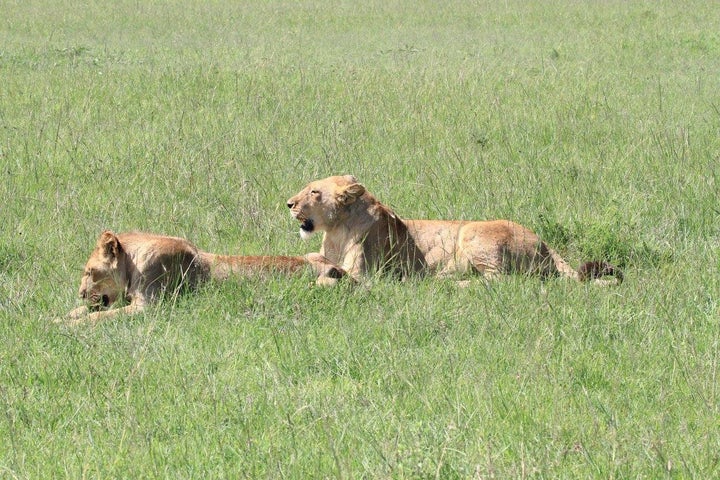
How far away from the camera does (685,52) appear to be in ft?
51.5

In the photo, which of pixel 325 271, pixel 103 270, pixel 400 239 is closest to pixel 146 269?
pixel 103 270

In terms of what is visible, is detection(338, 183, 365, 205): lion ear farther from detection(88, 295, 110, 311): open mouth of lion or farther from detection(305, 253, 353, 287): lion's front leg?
detection(88, 295, 110, 311): open mouth of lion

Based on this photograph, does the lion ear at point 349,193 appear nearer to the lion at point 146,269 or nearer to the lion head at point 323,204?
the lion head at point 323,204

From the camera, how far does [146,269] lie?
590 centimetres

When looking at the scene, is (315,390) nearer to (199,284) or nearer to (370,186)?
(199,284)

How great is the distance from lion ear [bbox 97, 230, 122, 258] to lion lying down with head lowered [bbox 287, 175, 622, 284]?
1.29 m

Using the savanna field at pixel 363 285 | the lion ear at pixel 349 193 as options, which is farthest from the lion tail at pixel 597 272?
the lion ear at pixel 349 193

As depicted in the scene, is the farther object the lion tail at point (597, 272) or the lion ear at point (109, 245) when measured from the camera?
the lion tail at point (597, 272)

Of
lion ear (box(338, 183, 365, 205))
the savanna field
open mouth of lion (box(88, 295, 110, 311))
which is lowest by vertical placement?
open mouth of lion (box(88, 295, 110, 311))

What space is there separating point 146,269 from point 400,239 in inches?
68.6

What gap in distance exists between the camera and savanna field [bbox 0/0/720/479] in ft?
12.9

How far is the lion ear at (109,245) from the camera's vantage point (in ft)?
19.3

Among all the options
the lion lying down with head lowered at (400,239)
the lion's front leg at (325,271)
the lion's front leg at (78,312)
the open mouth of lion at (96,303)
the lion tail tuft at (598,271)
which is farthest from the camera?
the lion lying down with head lowered at (400,239)

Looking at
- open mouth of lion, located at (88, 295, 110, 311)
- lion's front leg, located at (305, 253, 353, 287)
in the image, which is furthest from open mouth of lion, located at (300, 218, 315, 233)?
open mouth of lion, located at (88, 295, 110, 311)
